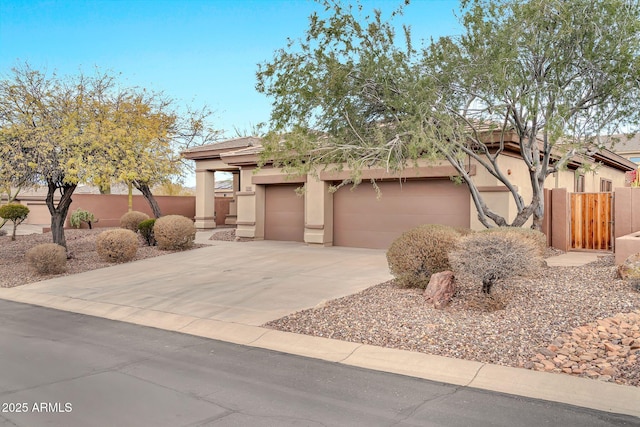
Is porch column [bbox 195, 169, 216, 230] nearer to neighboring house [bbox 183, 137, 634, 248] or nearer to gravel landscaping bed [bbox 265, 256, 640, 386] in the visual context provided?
neighboring house [bbox 183, 137, 634, 248]

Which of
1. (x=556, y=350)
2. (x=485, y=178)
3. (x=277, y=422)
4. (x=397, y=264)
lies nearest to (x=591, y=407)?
(x=556, y=350)

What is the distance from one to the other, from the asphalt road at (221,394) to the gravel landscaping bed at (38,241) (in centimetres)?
773

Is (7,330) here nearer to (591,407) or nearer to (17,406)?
(17,406)

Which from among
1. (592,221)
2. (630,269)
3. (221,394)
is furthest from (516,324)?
(592,221)

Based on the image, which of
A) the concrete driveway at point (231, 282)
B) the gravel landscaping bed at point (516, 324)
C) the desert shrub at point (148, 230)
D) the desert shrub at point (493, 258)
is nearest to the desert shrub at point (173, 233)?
the concrete driveway at point (231, 282)

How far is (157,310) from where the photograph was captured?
998 cm

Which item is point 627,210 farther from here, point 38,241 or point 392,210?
point 38,241

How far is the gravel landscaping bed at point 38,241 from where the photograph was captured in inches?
572

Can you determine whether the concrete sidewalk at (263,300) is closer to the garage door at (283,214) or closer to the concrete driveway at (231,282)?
the concrete driveway at (231,282)

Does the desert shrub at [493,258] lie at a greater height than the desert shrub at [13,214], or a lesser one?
lesser

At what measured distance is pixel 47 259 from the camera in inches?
565

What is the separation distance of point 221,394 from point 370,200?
13.1 m

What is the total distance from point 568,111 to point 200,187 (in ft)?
63.6

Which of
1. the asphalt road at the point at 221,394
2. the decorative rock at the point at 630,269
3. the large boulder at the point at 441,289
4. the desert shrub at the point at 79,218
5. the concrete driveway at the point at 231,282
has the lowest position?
the asphalt road at the point at 221,394
